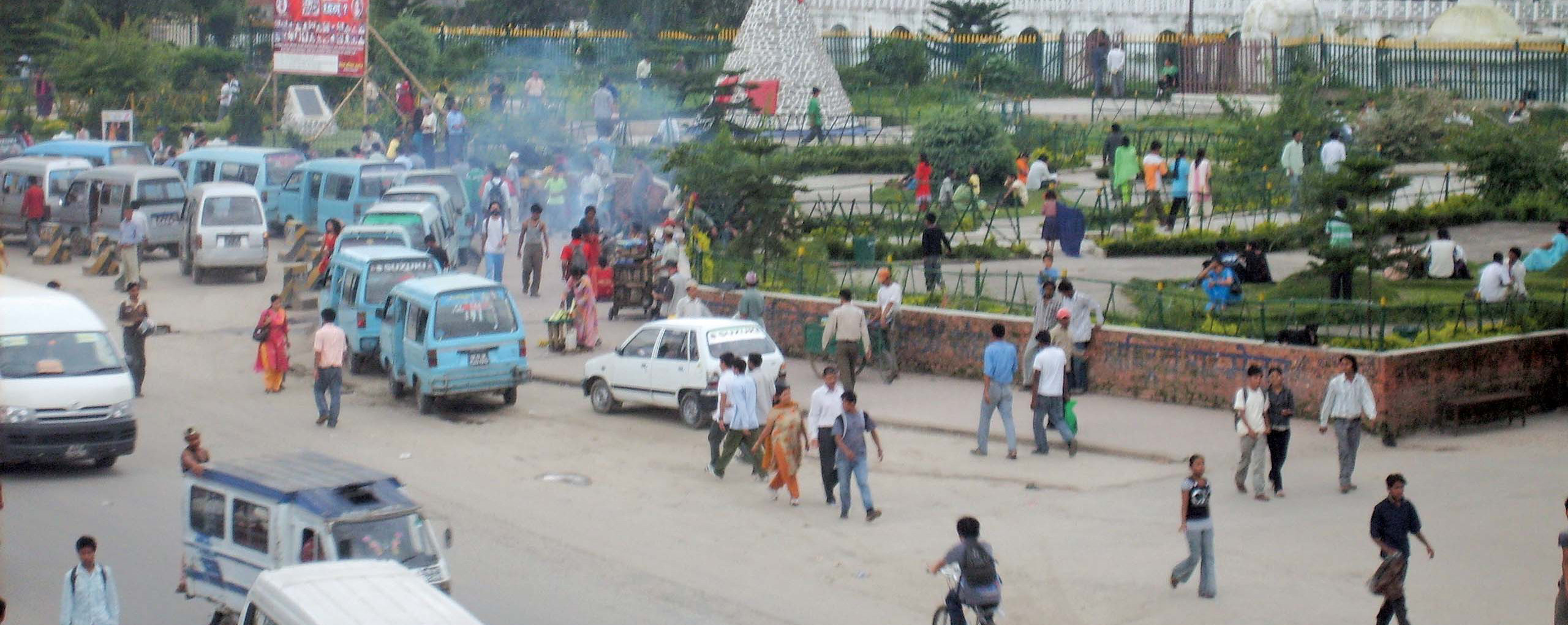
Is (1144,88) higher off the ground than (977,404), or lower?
higher

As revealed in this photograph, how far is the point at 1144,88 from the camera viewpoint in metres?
52.8

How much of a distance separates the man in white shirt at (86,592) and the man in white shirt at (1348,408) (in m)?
10.4

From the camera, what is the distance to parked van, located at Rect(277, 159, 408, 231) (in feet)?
102

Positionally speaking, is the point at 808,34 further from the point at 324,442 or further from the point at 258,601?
the point at 258,601

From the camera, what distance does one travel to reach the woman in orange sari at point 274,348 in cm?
2077

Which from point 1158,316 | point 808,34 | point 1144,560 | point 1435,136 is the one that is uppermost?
point 808,34

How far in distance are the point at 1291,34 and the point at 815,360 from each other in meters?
42.2

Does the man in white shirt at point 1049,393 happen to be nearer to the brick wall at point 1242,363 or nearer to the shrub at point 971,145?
the brick wall at point 1242,363

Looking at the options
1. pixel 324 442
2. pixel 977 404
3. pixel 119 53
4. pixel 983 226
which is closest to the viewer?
pixel 324 442

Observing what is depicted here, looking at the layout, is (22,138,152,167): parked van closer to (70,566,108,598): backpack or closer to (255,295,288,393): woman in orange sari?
(255,295,288,393): woman in orange sari

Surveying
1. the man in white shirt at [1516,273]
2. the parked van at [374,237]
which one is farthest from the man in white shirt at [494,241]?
the man in white shirt at [1516,273]

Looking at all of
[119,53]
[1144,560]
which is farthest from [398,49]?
[1144,560]

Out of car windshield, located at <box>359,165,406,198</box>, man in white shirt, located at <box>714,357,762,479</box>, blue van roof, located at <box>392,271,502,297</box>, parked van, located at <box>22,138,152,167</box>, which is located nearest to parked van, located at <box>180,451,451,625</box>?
man in white shirt, located at <box>714,357,762,479</box>

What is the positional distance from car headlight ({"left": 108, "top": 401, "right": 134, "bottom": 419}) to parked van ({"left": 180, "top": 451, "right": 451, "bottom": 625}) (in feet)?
15.9
